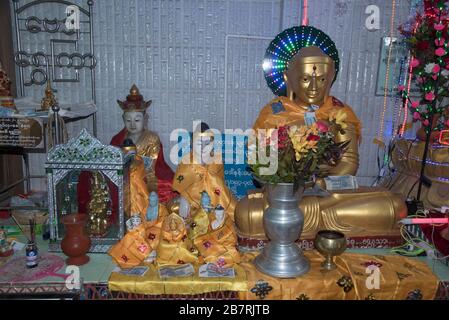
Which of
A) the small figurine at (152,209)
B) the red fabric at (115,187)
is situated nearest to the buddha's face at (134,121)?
the red fabric at (115,187)

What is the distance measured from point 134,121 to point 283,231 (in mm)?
1881

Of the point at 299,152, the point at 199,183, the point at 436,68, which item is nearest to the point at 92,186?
the point at 199,183

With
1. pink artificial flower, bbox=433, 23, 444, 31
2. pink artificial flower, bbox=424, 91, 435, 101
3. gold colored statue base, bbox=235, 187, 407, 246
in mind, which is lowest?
gold colored statue base, bbox=235, 187, 407, 246

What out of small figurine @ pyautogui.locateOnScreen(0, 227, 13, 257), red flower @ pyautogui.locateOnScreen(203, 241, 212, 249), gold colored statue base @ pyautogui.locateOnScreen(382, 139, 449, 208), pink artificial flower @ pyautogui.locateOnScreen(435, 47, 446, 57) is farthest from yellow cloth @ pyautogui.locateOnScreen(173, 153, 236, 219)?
pink artificial flower @ pyautogui.locateOnScreen(435, 47, 446, 57)

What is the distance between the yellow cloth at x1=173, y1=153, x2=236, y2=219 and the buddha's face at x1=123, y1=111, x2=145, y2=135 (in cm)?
86

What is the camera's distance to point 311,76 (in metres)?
3.40

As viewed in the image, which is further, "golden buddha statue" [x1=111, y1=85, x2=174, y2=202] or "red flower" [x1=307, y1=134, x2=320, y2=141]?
"golden buddha statue" [x1=111, y1=85, x2=174, y2=202]

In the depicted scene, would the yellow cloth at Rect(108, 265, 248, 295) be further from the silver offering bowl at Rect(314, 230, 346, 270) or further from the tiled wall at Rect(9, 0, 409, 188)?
the tiled wall at Rect(9, 0, 409, 188)

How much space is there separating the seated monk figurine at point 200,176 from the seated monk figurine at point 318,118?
196 mm

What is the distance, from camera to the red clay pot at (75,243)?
8.21 ft

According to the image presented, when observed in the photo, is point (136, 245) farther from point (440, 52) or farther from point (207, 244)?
point (440, 52)

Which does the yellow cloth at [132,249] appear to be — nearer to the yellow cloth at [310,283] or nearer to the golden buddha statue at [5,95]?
the yellow cloth at [310,283]

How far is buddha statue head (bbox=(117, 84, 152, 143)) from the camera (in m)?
3.62
